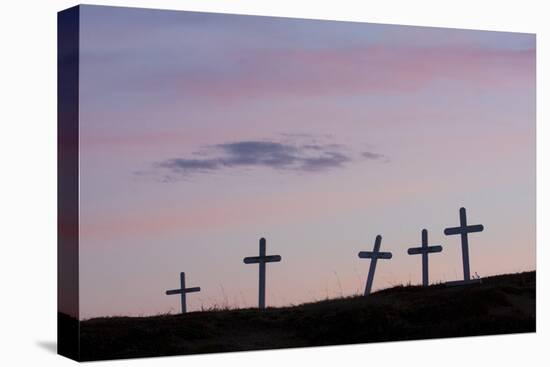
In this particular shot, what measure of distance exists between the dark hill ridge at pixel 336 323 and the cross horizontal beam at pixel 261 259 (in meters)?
0.56

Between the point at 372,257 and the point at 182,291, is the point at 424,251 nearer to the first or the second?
the point at 372,257

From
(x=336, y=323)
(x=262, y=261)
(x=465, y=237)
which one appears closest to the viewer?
(x=262, y=261)

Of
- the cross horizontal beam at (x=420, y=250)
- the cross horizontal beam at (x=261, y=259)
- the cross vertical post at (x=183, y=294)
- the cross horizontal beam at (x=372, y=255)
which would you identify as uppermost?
the cross horizontal beam at (x=420, y=250)

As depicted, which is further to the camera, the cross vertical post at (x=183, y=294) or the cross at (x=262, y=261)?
the cross at (x=262, y=261)

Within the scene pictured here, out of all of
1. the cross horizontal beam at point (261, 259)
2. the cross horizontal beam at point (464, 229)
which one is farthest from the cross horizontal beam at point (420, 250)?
the cross horizontal beam at point (261, 259)

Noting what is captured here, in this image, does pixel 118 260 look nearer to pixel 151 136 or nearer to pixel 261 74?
pixel 151 136

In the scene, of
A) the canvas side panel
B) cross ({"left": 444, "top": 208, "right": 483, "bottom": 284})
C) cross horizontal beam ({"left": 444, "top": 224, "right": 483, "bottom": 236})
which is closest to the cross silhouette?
the canvas side panel

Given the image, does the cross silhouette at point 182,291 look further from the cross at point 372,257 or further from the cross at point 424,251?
the cross at point 424,251

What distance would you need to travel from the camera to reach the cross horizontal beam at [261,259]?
16188mm

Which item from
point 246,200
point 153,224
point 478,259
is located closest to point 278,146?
point 246,200

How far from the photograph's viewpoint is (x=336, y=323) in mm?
16594

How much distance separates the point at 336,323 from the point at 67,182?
3.57 m

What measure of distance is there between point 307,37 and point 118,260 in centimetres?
341

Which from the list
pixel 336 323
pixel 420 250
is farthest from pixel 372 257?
pixel 336 323
